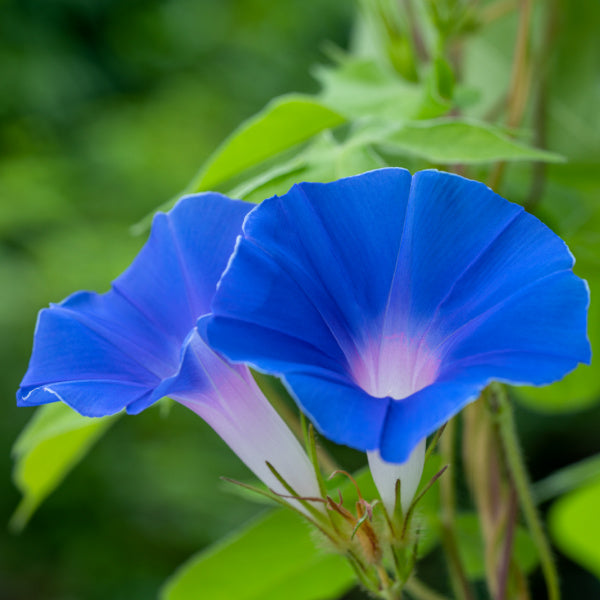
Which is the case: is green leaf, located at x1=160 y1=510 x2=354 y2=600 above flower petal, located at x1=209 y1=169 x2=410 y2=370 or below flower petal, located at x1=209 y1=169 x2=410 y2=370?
below

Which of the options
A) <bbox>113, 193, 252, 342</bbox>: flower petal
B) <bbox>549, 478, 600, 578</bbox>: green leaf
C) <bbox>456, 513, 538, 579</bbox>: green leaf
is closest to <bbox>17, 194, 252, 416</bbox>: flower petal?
<bbox>113, 193, 252, 342</bbox>: flower petal

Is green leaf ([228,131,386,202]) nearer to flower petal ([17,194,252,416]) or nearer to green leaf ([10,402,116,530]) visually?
flower petal ([17,194,252,416])

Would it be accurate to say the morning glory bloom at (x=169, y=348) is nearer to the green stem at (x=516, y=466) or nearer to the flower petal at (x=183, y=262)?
the flower petal at (x=183, y=262)

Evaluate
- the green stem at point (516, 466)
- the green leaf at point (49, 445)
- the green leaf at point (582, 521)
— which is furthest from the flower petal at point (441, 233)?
the green leaf at point (582, 521)

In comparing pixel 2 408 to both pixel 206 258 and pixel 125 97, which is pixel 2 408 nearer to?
pixel 125 97

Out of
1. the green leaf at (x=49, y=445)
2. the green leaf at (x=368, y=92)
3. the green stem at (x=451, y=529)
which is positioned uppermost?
the green leaf at (x=368, y=92)

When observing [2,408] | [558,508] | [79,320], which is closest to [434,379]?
[79,320]
